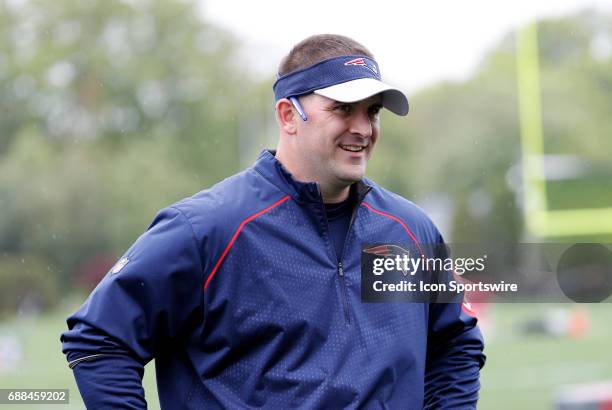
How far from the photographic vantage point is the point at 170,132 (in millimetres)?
24375

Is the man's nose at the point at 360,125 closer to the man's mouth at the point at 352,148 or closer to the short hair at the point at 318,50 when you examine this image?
the man's mouth at the point at 352,148

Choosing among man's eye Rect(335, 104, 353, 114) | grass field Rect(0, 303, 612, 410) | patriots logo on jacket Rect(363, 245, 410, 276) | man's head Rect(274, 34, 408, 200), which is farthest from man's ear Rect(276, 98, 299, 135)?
grass field Rect(0, 303, 612, 410)

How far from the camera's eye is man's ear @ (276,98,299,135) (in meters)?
2.68

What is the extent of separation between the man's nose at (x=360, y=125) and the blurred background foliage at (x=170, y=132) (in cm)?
1462

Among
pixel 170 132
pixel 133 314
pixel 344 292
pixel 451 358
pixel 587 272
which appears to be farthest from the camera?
pixel 170 132

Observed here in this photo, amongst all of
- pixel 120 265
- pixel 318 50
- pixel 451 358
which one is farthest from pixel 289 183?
pixel 451 358

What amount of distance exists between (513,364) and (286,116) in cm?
927

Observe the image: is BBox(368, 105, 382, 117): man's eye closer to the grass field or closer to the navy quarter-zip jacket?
the navy quarter-zip jacket

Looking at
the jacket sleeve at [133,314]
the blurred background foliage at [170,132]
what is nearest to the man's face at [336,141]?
the jacket sleeve at [133,314]

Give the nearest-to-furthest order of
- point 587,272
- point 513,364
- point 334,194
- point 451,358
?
point 334,194 → point 451,358 → point 587,272 → point 513,364

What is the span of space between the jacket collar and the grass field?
484 centimetres

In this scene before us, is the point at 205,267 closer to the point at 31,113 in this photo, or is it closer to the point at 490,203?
the point at 490,203

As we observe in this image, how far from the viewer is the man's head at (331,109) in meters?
2.59

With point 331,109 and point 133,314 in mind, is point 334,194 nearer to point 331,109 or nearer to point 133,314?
point 331,109
